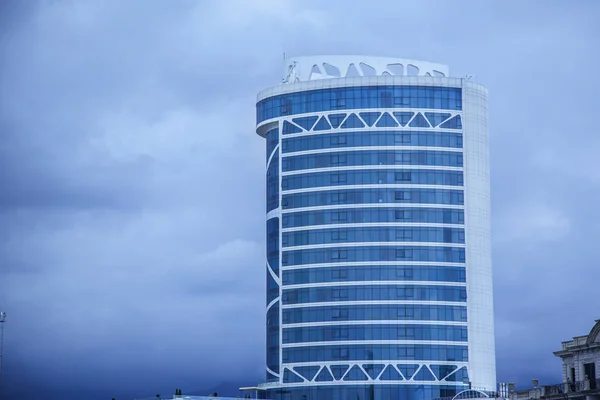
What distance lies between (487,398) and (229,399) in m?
39.5

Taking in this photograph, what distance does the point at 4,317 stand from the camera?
607ft

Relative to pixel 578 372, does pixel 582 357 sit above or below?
above

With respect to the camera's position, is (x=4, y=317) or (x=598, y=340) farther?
(x=4, y=317)

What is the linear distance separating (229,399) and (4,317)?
3722 cm

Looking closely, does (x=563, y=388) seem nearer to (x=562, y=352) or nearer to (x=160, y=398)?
(x=562, y=352)

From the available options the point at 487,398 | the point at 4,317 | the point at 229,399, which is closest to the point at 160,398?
the point at 229,399

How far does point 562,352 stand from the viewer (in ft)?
588

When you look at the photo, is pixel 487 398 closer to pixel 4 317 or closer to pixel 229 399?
pixel 229 399

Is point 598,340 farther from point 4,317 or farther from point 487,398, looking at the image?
point 4,317

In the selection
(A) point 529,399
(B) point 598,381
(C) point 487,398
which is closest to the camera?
(B) point 598,381

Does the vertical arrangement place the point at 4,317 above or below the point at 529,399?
above

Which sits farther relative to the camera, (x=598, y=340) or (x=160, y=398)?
(x=160, y=398)

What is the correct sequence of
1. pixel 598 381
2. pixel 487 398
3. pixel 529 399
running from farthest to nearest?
pixel 487 398 < pixel 529 399 < pixel 598 381

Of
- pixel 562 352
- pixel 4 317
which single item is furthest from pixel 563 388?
pixel 4 317
